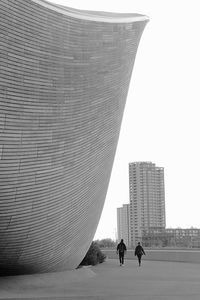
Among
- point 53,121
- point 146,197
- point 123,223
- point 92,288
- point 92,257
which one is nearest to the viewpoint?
point 53,121

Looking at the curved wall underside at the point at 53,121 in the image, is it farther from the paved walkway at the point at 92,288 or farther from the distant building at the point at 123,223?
the distant building at the point at 123,223

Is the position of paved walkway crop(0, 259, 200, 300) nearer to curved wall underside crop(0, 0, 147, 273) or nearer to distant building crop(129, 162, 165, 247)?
curved wall underside crop(0, 0, 147, 273)

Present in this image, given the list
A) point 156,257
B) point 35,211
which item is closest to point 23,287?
point 35,211

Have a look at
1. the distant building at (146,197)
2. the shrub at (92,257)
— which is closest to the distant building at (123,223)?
the distant building at (146,197)

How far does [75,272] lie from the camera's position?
13805 millimetres

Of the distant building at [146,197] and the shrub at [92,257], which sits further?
the distant building at [146,197]

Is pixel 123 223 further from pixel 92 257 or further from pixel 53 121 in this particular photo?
pixel 53 121

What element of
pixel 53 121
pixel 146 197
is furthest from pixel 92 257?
pixel 146 197

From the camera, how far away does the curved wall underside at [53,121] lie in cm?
987

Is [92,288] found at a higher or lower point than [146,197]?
lower

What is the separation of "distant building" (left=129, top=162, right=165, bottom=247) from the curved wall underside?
3309 centimetres

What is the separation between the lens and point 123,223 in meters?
49.2

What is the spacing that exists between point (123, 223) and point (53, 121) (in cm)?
3904

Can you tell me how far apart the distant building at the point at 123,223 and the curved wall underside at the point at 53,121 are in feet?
113
